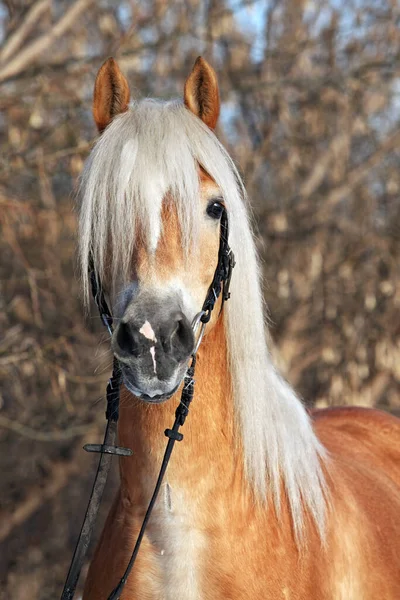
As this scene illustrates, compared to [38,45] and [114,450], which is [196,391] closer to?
[114,450]

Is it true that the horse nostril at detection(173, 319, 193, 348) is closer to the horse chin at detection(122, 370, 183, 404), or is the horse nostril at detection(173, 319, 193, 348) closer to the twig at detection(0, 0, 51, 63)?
the horse chin at detection(122, 370, 183, 404)

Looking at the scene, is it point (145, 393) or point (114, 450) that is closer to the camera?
point (145, 393)

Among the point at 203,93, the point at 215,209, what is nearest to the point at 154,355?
the point at 215,209

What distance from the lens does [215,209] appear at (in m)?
2.53

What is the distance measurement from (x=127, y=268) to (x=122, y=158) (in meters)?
0.32

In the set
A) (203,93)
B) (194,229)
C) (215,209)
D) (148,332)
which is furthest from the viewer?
(203,93)

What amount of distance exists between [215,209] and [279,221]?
19.8 ft

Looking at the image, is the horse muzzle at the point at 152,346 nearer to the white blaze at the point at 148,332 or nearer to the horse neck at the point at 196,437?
the white blaze at the point at 148,332

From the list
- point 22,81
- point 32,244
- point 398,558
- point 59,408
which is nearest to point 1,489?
point 59,408

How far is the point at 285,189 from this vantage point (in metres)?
8.97

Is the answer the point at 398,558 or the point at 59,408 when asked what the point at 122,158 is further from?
the point at 59,408

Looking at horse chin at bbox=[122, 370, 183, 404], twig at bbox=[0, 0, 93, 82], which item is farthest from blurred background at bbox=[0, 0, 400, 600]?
horse chin at bbox=[122, 370, 183, 404]

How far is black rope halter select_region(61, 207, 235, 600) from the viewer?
2.45m

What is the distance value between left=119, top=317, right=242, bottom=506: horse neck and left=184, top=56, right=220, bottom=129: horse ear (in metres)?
0.62
